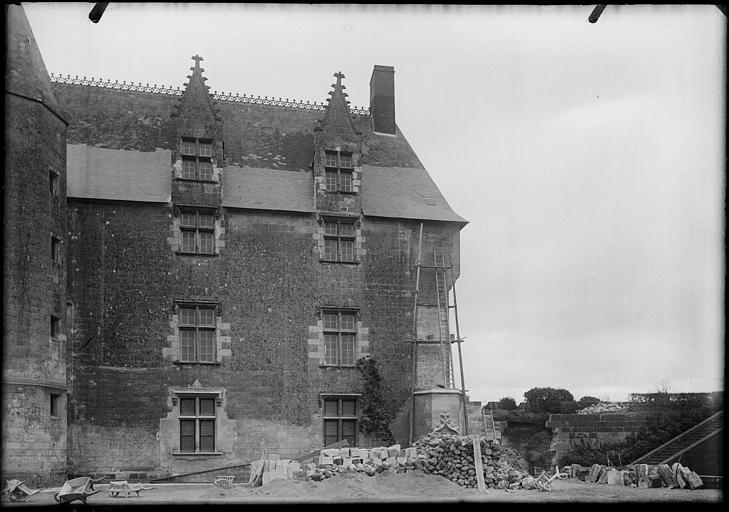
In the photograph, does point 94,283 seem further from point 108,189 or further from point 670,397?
point 670,397

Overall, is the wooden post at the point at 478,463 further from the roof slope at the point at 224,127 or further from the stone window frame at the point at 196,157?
the roof slope at the point at 224,127

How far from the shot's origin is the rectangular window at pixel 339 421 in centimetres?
2306

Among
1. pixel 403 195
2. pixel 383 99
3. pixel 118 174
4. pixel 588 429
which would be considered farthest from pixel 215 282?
pixel 588 429

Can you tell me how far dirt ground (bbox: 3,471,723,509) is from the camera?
17281 millimetres

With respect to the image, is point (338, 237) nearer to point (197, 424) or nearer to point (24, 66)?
point (197, 424)

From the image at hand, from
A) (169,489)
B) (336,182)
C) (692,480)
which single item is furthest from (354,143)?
(692,480)

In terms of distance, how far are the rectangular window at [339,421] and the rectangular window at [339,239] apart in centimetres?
374

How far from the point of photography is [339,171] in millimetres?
24500

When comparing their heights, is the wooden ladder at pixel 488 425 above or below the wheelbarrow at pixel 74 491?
above

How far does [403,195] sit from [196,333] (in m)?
7.11

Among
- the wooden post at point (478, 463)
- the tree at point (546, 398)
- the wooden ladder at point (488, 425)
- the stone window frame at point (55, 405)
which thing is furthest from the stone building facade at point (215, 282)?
the tree at point (546, 398)

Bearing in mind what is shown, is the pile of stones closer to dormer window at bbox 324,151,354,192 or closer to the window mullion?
the window mullion

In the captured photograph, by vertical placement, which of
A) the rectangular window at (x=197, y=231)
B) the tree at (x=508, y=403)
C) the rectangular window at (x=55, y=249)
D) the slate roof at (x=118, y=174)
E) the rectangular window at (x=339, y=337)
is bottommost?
the tree at (x=508, y=403)

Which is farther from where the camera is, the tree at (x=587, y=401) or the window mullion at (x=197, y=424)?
the tree at (x=587, y=401)
